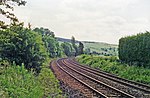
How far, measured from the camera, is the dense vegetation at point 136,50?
3350cm

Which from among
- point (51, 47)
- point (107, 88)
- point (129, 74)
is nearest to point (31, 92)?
point (107, 88)

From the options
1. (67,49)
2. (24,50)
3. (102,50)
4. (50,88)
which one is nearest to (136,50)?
(24,50)

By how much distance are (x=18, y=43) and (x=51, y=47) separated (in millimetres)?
68302

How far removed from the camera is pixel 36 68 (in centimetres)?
2569

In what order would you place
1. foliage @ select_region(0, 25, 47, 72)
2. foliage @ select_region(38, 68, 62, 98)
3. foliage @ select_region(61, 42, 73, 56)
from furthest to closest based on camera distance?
foliage @ select_region(61, 42, 73, 56) → foliage @ select_region(0, 25, 47, 72) → foliage @ select_region(38, 68, 62, 98)

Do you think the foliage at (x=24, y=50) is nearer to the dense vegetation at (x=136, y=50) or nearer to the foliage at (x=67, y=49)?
the dense vegetation at (x=136, y=50)

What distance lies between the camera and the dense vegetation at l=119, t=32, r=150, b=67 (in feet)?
110

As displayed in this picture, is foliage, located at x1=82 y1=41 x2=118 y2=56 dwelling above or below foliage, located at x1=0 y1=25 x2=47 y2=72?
below

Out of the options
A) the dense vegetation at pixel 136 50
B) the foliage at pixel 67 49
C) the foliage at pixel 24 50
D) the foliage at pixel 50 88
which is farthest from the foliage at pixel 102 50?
the foliage at pixel 50 88

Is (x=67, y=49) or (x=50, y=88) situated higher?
(x=67, y=49)

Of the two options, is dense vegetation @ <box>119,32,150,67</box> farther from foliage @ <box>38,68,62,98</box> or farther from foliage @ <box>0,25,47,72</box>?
foliage @ <box>38,68,62,98</box>

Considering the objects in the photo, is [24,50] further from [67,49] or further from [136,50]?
[67,49]

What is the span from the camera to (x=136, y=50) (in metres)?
36.9

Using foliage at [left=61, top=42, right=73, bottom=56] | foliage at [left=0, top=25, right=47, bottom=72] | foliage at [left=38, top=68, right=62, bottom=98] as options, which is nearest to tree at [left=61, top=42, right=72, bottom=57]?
foliage at [left=61, top=42, right=73, bottom=56]
